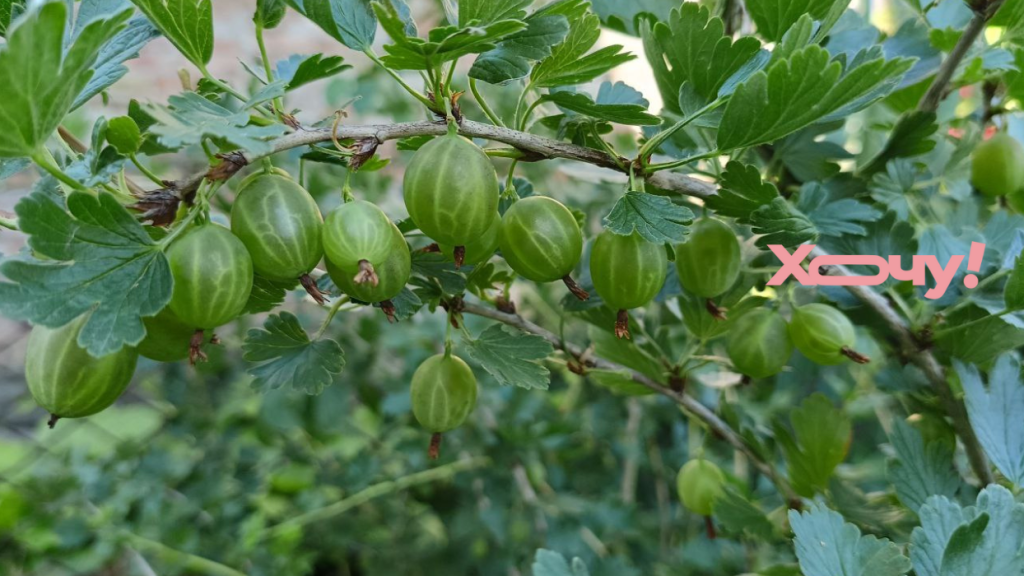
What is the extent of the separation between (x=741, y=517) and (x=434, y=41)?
489 mm

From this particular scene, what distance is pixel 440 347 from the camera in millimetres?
1142

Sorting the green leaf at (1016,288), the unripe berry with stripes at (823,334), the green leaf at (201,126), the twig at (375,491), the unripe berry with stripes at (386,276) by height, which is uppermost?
the green leaf at (201,126)

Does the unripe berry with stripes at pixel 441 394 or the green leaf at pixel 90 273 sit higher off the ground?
the green leaf at pixel 90 273

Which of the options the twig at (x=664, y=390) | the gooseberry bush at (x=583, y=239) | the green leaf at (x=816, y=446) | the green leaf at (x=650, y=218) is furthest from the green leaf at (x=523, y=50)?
the green leaf at (x=816, y=446)

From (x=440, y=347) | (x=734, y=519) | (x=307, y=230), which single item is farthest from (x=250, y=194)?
(x=440, y=347)

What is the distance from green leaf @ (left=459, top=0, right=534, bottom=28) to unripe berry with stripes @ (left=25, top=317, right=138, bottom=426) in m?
0.28

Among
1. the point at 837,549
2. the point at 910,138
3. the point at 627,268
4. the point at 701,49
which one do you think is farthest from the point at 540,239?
the point at 910,138

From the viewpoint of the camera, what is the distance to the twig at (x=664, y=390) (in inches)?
23.6

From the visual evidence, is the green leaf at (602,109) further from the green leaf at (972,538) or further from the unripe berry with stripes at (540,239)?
the green leaf at (972,538)

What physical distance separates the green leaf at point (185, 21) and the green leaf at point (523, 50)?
0.16 m

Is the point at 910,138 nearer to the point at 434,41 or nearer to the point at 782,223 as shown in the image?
the point at 782,223

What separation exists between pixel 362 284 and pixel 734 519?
42 cm

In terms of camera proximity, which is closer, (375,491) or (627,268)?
(627,268)

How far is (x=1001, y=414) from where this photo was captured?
1.79 ft
